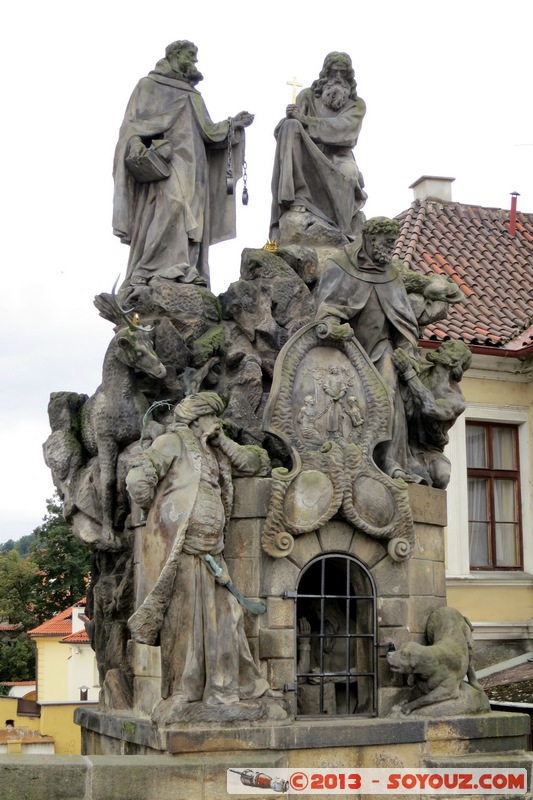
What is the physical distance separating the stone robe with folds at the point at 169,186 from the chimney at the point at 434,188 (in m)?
10.3

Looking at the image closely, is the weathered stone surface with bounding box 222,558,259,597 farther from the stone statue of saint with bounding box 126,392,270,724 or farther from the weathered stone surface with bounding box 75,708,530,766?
the weathered stone surface with bounding box 75,708,530,766

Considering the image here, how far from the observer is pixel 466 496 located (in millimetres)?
17766

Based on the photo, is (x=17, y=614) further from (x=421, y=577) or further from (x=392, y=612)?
(x=392, y=612)

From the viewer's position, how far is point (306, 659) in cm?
989

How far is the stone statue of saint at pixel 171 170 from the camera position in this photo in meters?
10.9

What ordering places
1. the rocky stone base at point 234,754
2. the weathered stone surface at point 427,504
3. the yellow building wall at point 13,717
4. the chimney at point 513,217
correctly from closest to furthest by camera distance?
the rocky stone base at point 234,754, the weathered stone surface at point 427,504, the chimney at point 513,217, the yellow building wall at point 13,717

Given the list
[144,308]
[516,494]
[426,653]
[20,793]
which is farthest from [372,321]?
[516,494]

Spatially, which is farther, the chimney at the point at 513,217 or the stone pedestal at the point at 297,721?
the chimney at the point at 513,217

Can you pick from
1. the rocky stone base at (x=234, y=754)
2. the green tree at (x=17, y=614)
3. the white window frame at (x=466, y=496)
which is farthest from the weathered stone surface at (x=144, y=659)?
the green tree at (x=17, y=614)

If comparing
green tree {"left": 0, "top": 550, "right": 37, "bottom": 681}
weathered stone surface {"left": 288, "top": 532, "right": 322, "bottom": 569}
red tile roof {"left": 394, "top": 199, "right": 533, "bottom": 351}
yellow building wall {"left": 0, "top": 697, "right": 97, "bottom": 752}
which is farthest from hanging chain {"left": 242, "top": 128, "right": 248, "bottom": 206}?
green tree {"left": 0, "top": 550, "right": 37, "bottom": 681}

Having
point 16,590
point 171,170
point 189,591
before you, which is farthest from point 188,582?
point 16,590

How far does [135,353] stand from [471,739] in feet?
12.5

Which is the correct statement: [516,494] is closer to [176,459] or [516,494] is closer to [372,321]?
[372,321]

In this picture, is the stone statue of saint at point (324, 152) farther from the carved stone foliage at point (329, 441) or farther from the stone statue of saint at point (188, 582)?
the stone statue of saint at point (188, 582)
